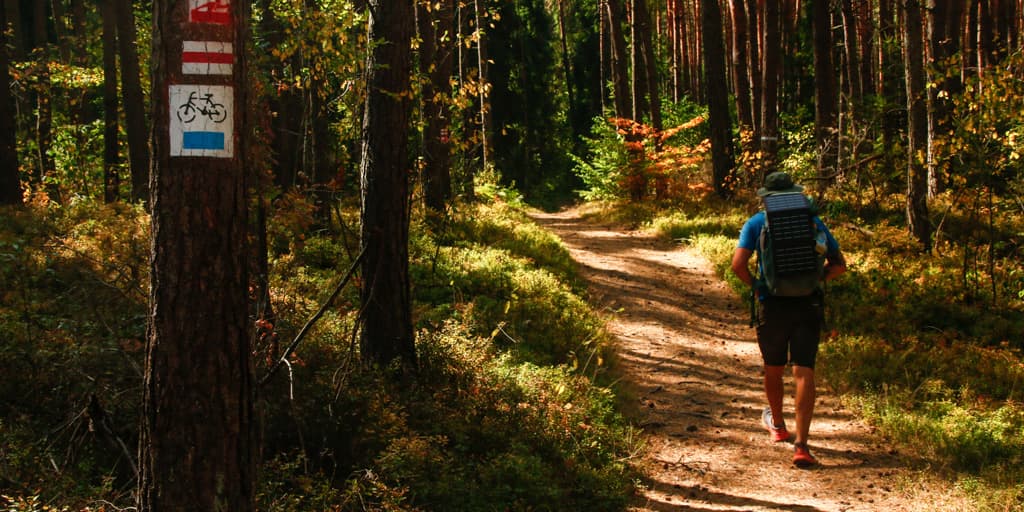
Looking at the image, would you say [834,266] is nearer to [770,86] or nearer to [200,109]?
[200,109]

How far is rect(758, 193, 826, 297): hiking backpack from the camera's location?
6.33m

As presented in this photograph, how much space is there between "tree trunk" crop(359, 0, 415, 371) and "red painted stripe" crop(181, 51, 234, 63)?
3246 millimetres

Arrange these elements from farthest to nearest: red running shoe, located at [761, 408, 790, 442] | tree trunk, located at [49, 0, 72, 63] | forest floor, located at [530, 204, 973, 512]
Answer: tree trunk, located at [49, 0, 72, 63] → red running shoe, located at [761, 408, 790, 442] → forest floor, located at [530, 204, 973, 512]

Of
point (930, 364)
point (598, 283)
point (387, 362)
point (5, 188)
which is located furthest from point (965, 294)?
point (5, 188)

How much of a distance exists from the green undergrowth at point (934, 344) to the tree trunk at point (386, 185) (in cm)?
469

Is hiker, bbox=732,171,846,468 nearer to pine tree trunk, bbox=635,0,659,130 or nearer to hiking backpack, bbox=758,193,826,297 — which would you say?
hiking backpack, bbox=758,193,826,297

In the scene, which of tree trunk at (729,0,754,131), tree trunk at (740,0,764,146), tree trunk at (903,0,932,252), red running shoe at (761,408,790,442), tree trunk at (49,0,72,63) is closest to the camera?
red running shoe at (761,408,790,442)

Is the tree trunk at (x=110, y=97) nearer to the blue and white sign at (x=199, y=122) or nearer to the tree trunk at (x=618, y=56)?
the tree trunk at (x=618, y=56)

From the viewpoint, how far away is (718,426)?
26.0 ft

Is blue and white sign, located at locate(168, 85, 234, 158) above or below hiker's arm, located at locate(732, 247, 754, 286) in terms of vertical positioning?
above

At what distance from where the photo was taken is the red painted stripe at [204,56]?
3525mm

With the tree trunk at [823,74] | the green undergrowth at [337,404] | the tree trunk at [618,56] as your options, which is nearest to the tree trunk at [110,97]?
the green undergrowth at [337,404]

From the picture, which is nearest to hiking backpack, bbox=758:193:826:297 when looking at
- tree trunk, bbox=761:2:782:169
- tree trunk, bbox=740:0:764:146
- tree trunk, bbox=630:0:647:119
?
tree trunk, bbox=761:2:782:169

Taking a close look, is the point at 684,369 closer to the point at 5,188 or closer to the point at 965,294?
the point at 965,294
